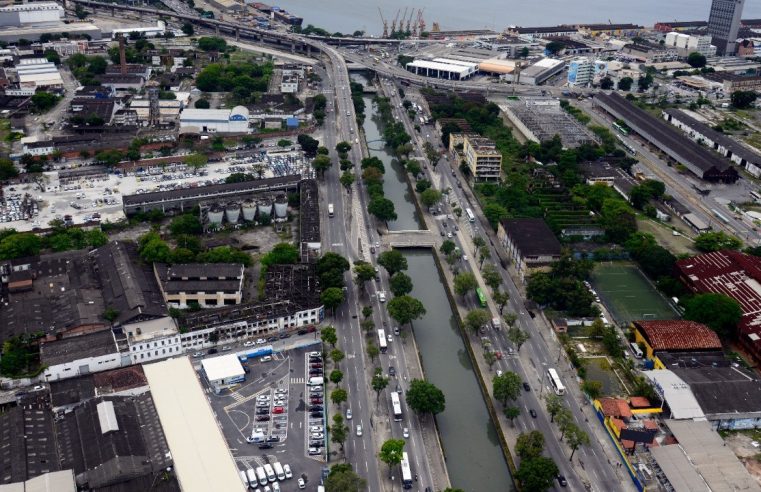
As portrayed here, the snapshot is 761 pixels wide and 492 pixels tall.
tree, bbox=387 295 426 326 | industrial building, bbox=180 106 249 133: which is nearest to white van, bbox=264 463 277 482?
tree, bbox=387 295 426 326

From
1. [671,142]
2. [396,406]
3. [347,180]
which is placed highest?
[347,180]

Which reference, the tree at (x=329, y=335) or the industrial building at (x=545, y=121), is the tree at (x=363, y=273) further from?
the industrial building at (x=545, y=121)

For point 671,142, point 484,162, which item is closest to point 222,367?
point 484,162

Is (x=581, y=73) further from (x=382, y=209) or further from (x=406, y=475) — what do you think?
(x=406, y=475)

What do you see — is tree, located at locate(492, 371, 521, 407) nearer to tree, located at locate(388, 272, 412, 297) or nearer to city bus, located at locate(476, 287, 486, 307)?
city bus, located at locate(476, 287, 486, 307)

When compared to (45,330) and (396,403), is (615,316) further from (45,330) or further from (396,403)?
(45,330)

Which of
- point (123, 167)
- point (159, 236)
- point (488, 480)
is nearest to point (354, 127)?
point (123, 167)
